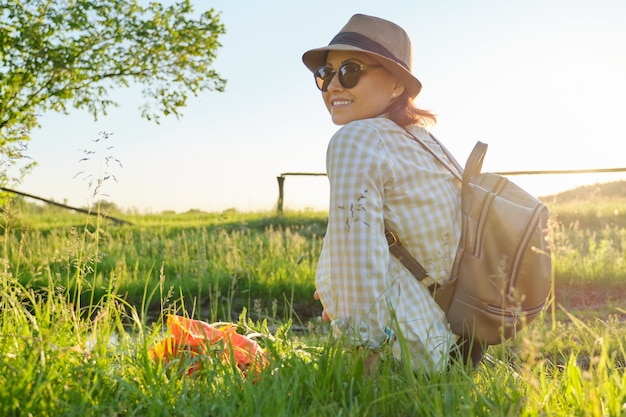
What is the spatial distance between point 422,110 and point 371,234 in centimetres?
97

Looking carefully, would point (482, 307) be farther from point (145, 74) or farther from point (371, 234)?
point (145, 74)

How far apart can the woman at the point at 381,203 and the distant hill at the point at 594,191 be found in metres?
14.5

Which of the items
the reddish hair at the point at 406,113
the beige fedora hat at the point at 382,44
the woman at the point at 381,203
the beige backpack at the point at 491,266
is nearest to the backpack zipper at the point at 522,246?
the beige backpack at the point at 491,266

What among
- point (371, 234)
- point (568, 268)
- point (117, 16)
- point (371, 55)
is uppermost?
point (117, 16)

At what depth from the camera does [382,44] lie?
3.28 m

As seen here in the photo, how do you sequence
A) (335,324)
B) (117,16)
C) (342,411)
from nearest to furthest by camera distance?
(342,411), (335,324), (117,16)

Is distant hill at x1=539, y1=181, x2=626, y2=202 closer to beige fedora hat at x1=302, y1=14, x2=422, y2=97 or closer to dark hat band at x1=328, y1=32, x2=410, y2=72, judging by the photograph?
beige fedora hat at x1=302, y1=14, x2=422, y2=97

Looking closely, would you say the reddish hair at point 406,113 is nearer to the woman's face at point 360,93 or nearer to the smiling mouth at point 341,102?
the woman's face at point 360,93

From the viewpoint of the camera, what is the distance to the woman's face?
3270 mm

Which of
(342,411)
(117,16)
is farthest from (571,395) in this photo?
(117,16)

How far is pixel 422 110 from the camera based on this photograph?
11.4 ft

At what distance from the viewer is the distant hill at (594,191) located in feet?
56.7

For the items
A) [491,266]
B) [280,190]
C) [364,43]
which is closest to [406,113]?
[364,43]

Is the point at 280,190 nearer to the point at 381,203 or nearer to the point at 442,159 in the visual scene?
the point at 442,159
